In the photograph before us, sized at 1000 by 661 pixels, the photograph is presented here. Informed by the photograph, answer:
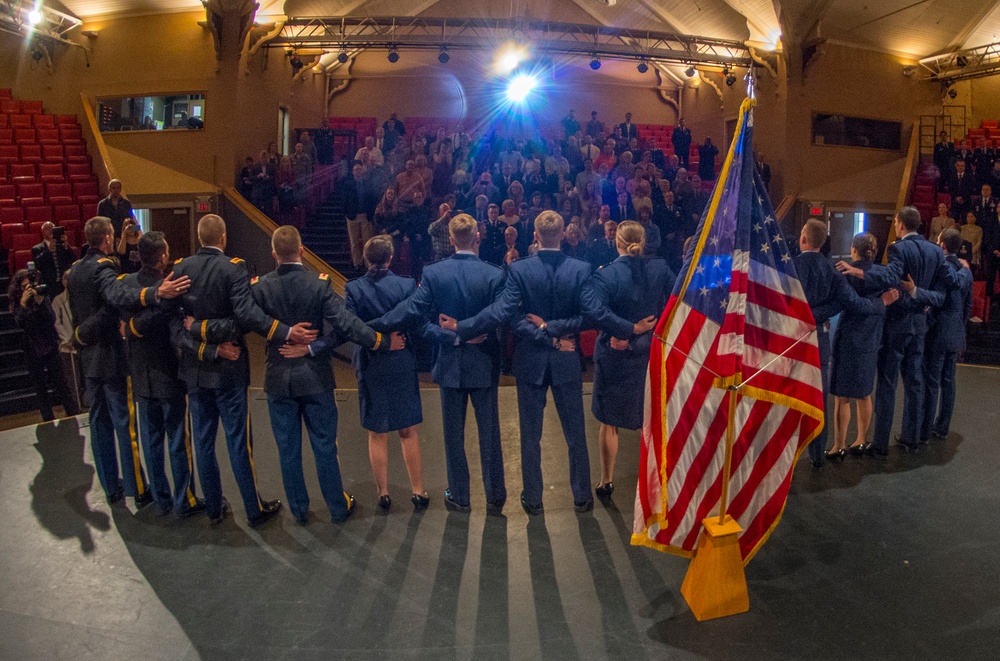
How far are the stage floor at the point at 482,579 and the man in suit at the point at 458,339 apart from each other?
0.54 meters

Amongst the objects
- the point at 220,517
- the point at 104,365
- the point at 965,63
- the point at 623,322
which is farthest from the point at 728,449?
the point at 965,63

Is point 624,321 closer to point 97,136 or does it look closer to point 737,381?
point 737,381

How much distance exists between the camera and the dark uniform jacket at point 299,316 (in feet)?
13.3

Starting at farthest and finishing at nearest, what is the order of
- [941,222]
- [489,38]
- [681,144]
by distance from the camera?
[681,144] < [489,38] < [941,222]

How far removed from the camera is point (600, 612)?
3311mm

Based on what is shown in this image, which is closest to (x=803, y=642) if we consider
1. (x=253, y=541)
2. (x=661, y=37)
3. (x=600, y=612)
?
(x=600, y=612)

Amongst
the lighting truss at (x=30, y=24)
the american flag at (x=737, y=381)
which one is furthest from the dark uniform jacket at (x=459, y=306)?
the lighting truss at (x=30, y=24)

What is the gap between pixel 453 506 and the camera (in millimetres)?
4500

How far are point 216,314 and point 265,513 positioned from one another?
1.26 meters

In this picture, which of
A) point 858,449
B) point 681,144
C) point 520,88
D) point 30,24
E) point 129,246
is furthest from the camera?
point 520,88

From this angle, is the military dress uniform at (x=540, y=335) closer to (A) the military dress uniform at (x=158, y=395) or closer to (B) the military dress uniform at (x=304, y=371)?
(B) the military dress uniform at (x=304, y=371)

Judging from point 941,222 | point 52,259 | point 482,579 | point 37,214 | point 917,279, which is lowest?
point 482,579

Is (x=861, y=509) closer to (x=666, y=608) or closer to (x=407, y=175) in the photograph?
(x=666, y=608)

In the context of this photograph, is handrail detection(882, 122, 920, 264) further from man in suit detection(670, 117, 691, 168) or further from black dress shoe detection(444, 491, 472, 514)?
black dress shoe detection(444, 491, 472, 514)
